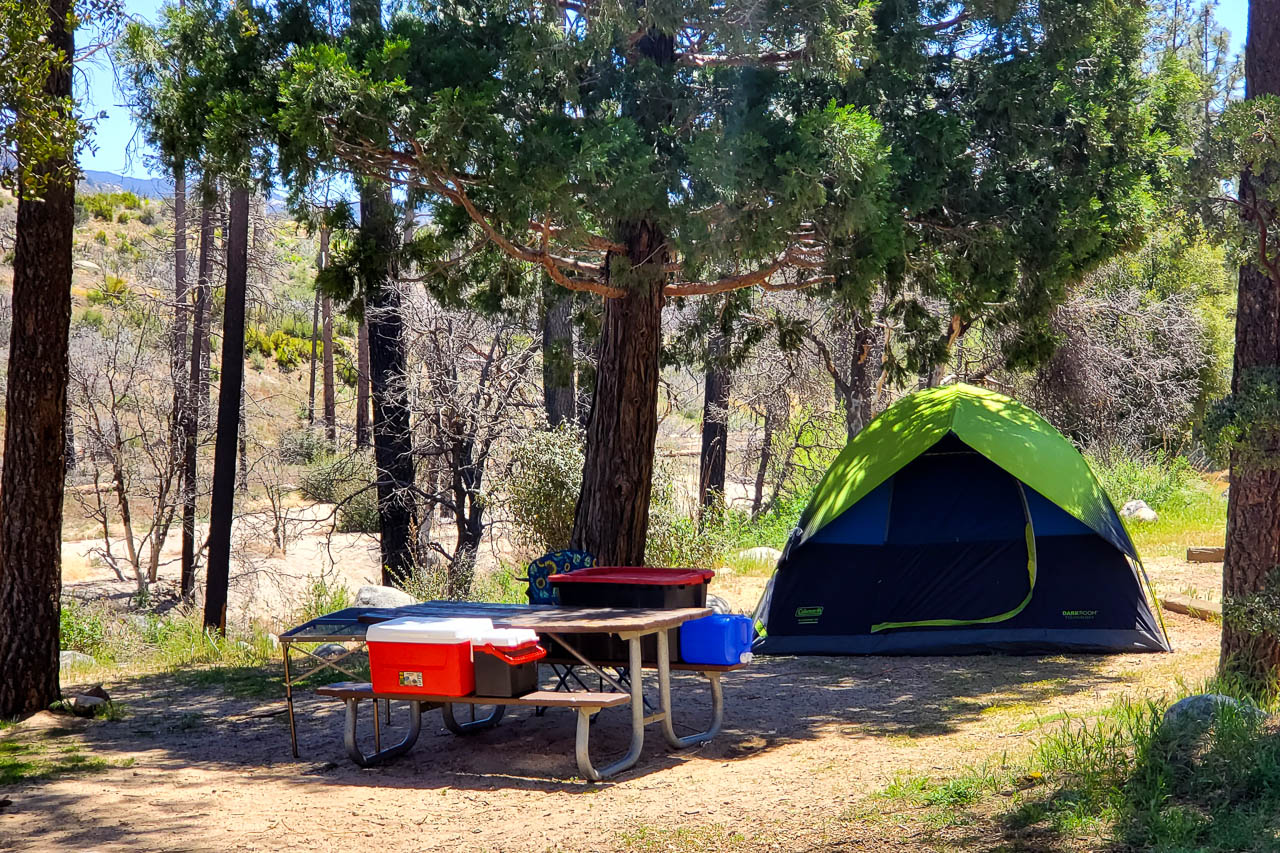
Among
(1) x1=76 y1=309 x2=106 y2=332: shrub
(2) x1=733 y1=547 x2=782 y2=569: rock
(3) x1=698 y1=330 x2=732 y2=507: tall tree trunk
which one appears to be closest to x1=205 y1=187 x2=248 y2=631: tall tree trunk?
(2) x1=733 y1=547 x2=782 y2=569: rock

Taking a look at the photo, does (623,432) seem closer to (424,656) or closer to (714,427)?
(424,656)

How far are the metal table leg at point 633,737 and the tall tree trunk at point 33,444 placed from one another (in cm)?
363

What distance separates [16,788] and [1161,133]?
27.4 ft

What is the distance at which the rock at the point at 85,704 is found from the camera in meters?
6.96

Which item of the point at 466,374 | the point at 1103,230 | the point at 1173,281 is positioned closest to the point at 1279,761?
the point at 1103,230

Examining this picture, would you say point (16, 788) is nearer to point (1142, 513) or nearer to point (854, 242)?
point (854, 242)

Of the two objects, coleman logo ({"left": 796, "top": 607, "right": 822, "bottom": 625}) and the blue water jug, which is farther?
coleman logo ({"left": 796, "top": 607, "right": 822, "bottom": 625})

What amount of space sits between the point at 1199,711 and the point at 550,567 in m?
3.79

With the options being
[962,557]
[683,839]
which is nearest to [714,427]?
[962,557]

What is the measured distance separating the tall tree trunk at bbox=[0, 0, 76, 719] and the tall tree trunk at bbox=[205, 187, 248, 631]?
6052mm

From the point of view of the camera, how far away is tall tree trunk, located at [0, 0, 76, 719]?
6.78m

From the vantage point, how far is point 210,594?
13.2 meters

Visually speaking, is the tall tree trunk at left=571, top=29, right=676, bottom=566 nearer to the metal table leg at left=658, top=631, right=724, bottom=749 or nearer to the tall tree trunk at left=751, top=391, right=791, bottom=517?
the metal table leg at left=658, top=631, right=724, bottom=749

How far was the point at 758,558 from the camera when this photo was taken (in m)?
13.6
